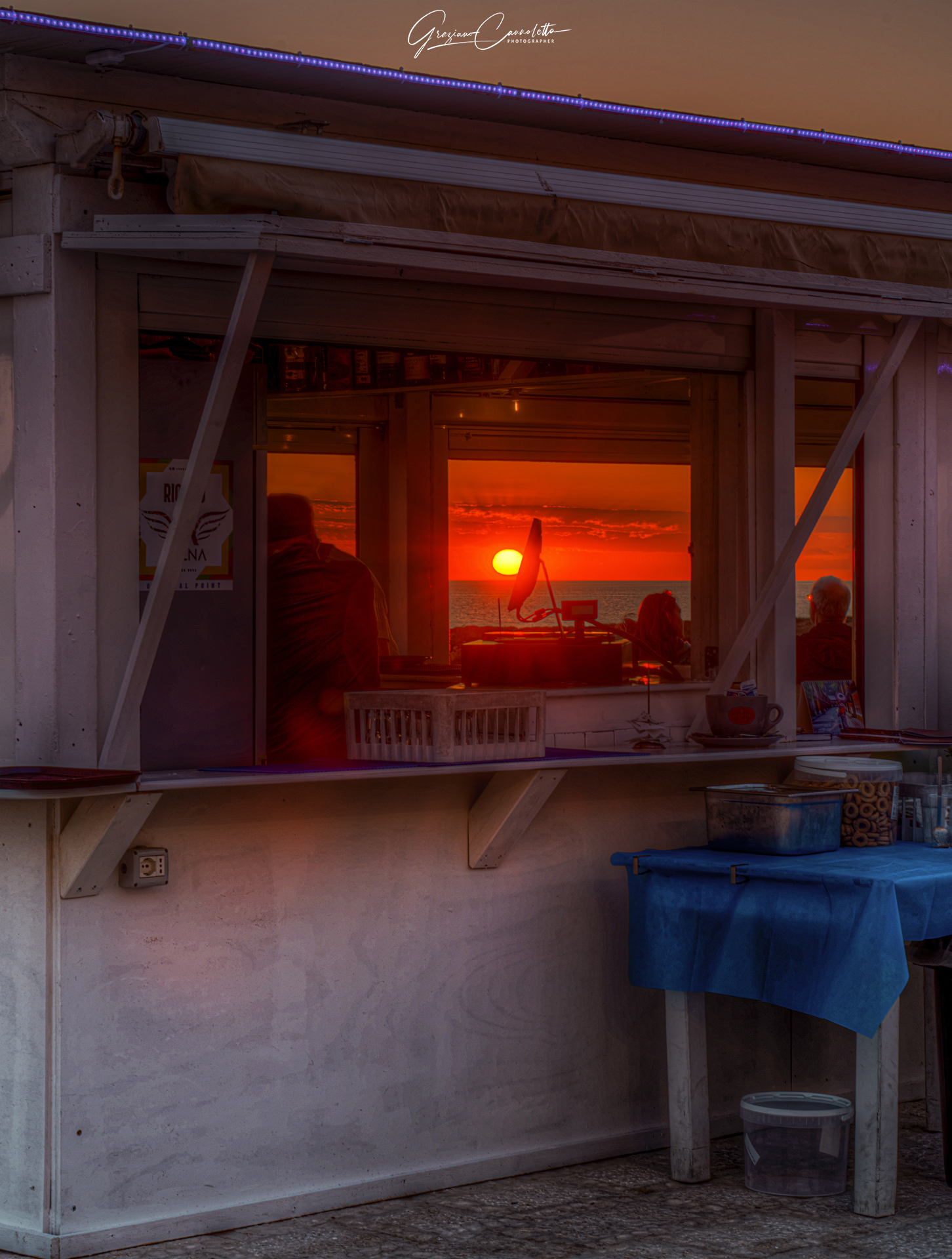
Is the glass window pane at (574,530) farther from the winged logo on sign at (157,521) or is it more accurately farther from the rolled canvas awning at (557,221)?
the winged logo on sign at (157,521)

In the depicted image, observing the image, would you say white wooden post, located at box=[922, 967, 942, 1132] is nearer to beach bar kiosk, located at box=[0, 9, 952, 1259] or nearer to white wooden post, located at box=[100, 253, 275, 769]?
beach bar kiosk, located at box=[0, 9, 952, 1259]

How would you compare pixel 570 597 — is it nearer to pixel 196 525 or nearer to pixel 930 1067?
pixel 196 525

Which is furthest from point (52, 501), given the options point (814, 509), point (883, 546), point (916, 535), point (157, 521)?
point (916, 535)

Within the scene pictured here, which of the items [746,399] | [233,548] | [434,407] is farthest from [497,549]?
[233,548]

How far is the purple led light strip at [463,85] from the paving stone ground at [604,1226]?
3055 millimetres

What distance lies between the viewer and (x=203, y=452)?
3.57 meters

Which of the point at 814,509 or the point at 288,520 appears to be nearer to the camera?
the point at 288,520

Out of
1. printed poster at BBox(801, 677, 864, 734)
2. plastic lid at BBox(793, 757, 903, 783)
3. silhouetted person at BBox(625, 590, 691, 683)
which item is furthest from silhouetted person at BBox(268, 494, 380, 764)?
printed poster at BBox(801, 677, 864, 734)

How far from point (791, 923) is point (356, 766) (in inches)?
49.8

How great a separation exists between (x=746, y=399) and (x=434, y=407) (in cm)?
127

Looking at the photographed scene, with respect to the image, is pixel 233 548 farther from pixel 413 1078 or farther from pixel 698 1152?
pixel 698 1152

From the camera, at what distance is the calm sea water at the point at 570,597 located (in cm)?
500

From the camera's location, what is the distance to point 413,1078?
163 inches

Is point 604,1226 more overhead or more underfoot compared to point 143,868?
more underfoot
